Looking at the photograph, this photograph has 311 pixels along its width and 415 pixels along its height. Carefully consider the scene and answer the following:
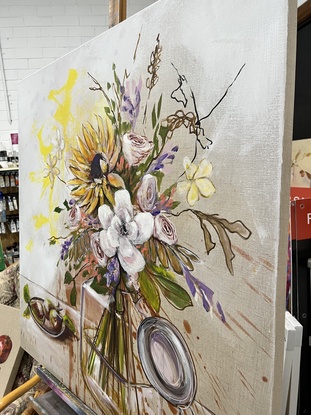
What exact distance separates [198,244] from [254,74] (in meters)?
0.27

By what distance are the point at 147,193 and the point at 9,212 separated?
3.27 m

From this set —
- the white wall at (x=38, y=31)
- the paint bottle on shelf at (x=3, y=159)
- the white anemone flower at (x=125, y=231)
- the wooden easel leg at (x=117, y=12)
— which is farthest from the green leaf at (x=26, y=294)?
the white wall at (x=38, y=31)

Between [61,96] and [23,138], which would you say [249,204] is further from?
[23,138]

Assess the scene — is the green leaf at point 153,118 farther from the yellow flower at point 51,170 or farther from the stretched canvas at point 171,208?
the yellow flower at point 51,170

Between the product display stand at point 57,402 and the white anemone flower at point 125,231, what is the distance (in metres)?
0.40

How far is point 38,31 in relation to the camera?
3803 millimetres

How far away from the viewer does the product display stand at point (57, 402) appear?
957mm

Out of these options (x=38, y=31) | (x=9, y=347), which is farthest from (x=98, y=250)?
(x=38, y=31)

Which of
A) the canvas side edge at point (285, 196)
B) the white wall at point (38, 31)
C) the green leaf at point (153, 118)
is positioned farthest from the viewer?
the white wall at point (38, 31)

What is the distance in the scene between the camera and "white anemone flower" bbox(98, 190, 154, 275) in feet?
2.48

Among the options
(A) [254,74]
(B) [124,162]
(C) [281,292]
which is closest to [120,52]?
(B) [124,162]

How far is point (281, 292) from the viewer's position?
1.67ft

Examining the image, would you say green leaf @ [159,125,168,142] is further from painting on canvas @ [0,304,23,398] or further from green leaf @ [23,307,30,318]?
painting on canvas @ [0,304,23,398]

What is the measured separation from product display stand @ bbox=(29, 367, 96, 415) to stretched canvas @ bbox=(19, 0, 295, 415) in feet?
0.07
